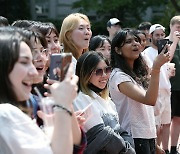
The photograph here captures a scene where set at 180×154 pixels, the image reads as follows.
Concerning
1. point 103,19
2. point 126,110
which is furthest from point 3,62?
point 103,19

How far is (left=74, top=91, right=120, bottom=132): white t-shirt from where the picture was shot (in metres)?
2.68

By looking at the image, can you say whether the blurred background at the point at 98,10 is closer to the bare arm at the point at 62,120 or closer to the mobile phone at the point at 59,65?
the mobile phone at the point at 59,65

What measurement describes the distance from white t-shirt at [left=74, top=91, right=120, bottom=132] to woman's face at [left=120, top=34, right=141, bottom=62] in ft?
2.82

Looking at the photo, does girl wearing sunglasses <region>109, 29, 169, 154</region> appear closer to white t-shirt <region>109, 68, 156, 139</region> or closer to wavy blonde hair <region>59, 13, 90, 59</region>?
white t-shirt <region>109, 68, 156, 139</region>

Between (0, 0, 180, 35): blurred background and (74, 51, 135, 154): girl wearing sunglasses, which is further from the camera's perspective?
(0, 0, 180, 35): blurred background

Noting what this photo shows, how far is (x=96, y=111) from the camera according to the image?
271 cm

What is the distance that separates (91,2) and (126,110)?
46.2ft

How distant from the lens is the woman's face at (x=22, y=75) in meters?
1.66

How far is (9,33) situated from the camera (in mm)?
1780

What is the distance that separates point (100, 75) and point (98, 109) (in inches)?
11.7

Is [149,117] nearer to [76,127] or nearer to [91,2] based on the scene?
[76,127]

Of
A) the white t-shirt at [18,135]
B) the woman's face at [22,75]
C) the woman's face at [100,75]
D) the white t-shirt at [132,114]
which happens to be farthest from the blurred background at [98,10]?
the white t-shirt at [18,135]

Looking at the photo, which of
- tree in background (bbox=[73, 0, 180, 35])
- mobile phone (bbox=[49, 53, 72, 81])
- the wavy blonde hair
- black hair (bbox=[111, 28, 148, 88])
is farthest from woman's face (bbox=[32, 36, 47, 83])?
tree in background (bbox=[73, 0, 180, 35])

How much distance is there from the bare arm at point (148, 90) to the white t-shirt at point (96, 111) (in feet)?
1.61
